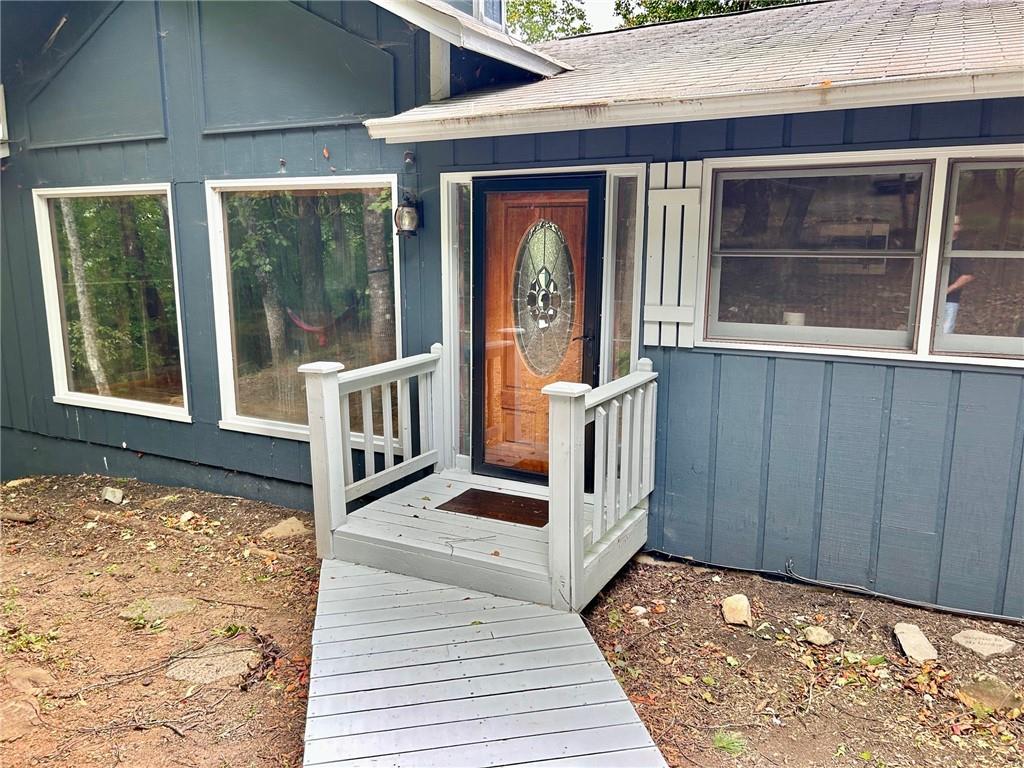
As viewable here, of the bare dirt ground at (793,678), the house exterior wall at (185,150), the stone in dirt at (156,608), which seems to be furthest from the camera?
the house exterior wall at (185,150)

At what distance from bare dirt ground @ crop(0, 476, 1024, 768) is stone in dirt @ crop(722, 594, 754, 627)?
42mm

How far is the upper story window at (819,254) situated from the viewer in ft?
10.2

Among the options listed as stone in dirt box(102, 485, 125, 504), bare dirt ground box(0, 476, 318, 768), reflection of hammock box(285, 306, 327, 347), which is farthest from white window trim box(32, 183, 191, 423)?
reflection of hammock box(285, 306, 327, 347)

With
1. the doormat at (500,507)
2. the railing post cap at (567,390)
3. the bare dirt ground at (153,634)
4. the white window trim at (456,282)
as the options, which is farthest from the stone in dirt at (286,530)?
the railing post cap at (567,390)

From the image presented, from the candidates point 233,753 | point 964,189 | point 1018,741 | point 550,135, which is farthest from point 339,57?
point 1018,741

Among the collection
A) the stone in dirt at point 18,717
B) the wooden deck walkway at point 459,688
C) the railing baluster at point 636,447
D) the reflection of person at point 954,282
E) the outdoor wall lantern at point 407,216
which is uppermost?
the outdoor wall lantern at point 407,216

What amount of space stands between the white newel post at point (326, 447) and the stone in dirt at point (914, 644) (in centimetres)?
257

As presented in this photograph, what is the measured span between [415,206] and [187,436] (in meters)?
2.62

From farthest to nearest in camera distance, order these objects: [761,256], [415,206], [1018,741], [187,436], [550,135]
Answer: [187,436] → [415,206] → [550,135] → [761,256] → [1018,741]

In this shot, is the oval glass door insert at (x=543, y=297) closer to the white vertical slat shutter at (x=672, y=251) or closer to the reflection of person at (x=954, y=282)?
the white vertical slat shutter at (x=672, y=251)

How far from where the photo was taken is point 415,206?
4.08 meters

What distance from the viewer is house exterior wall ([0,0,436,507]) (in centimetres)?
→ 421

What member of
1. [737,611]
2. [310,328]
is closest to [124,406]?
[310,328]

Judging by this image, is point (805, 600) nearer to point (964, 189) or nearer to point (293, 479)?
point (964, 189)
